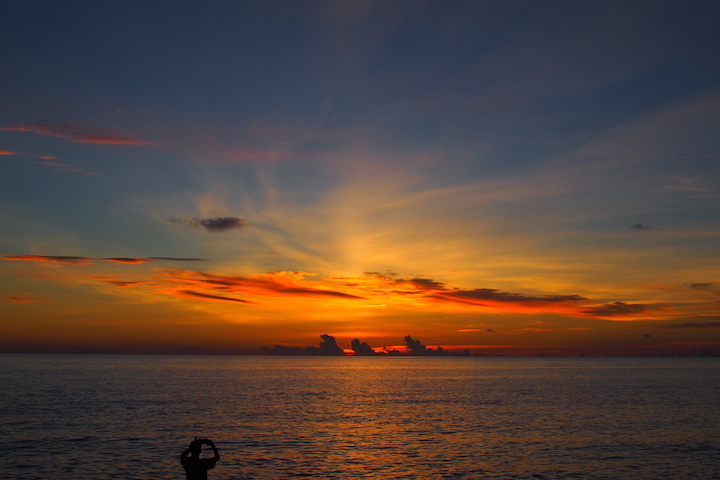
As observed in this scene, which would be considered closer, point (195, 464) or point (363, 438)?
point (195, 464)

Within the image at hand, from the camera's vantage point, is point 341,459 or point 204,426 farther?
point 204,426

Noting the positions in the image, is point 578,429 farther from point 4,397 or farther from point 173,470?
point 4,397

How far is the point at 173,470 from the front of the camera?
137 ft

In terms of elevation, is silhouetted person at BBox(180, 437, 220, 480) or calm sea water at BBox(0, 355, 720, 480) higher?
silhouetted person at BBox(180, 437, 220, 480)

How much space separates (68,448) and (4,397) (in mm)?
63596

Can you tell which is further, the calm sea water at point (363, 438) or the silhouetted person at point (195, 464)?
the calm sea water at point (363, 438)

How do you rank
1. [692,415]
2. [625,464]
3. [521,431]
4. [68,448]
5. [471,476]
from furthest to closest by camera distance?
[692,415]
[521,431]
[68,448]
[625,464]
[471,476]

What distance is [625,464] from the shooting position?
1756 inches

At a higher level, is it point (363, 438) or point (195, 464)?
point (195, 464)

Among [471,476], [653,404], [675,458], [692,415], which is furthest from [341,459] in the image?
[653,404]

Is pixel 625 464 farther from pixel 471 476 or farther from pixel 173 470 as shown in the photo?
pixel 173 470

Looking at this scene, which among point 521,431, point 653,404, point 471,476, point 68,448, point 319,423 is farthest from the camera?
point 653,404

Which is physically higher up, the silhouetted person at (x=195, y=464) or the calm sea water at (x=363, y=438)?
the silhouetted person at (x=195, y=464)

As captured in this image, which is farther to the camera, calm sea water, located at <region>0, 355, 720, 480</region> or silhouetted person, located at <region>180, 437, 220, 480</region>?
calm sea water, located at <region>0, 355, 720, 480</region>
